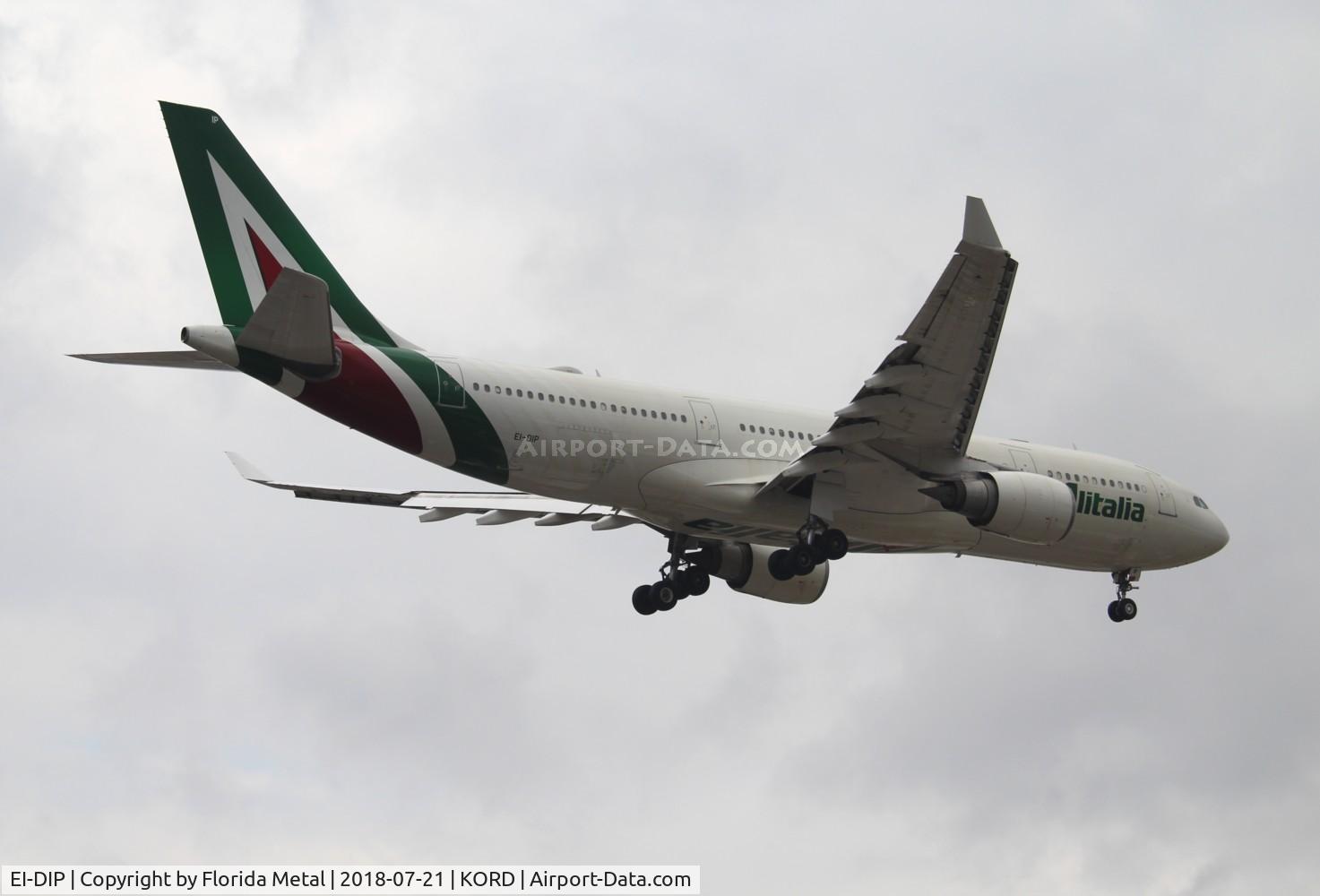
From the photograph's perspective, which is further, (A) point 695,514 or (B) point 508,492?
(B) point 508,492

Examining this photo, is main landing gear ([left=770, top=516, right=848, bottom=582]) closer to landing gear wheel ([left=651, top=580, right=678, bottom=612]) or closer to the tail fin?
landing gear wheel ([left=651, top=580, right=678, bottom=612])

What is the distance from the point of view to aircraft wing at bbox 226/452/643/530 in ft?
98.4

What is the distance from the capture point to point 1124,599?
3338 centimetres

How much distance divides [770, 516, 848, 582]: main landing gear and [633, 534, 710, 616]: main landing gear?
3945 mm

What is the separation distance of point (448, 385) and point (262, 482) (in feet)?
16.9

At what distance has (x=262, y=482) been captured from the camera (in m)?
28.5

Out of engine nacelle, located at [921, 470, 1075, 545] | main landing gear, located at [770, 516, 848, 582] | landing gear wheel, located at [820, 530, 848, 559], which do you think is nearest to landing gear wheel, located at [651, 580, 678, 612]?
main landing gear, located at [770, 516, 848, 582]

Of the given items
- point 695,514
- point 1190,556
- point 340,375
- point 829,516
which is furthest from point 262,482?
point 1190,556

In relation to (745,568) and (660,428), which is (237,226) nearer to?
(660,428)

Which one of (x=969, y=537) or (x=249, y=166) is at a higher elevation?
(x=249, y=166)

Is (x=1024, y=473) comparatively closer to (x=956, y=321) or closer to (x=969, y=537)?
(x=969, y=537)

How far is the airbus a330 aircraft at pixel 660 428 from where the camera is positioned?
24.2m

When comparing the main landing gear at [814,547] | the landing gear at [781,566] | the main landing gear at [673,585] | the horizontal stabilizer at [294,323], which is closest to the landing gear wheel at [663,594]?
the main landing gear at [673,585]

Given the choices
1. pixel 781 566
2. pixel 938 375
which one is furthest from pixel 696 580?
pixel 938 375
